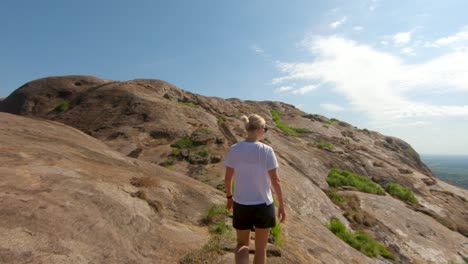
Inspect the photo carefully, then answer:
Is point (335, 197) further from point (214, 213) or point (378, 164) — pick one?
point (214, 213)

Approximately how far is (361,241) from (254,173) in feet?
38.1

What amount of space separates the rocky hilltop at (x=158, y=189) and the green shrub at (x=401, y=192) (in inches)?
9.2

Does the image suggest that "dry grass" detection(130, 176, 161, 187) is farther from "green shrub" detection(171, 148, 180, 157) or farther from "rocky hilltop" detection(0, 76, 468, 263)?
"green shrub" detection(171, 148, 180, 157)

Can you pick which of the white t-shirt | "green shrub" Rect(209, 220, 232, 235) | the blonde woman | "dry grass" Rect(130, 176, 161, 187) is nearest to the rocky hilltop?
"dry grass" Rect(130, 176, 161, 187)

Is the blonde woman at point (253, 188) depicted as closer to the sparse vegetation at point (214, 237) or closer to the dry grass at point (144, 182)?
the sparse vegetation at point (214, 237)

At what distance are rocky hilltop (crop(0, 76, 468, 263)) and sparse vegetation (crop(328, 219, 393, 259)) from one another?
297 mm

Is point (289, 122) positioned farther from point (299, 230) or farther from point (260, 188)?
point (260, 188)

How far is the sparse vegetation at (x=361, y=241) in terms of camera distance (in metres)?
14.8

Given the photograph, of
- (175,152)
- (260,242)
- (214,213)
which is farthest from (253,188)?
(175,152)

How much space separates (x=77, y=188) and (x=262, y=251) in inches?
184

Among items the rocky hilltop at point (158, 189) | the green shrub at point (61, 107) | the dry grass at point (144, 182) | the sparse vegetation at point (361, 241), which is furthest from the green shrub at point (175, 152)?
the green shrub at point (61, 107)

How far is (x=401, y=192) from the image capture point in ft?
84.3

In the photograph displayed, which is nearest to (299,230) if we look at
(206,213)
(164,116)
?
(206,213)

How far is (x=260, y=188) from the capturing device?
6305mm
